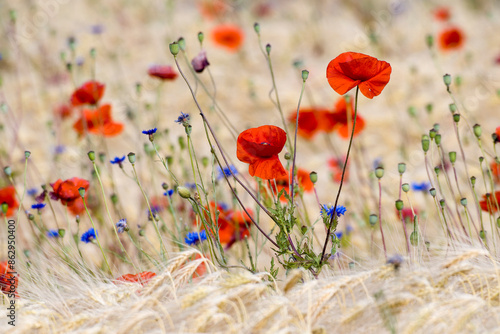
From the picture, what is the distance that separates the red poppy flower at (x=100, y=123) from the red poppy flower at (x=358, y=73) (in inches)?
47.4

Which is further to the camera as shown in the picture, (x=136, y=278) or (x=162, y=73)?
(x=162, y=73)

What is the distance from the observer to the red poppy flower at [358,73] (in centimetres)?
138

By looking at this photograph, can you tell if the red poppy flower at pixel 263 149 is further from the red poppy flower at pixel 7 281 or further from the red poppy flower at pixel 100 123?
the red poppy flower at pixel 100 123

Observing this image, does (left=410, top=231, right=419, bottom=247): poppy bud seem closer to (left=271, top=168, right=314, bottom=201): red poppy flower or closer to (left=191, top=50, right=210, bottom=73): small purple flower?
(left=271, top=168, right=314, bottom=201): red poppy flower

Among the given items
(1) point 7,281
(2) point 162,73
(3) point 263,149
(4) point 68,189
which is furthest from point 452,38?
(1) point 7,281

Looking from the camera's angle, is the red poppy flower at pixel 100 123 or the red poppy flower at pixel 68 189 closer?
the red poppy flower at pixel 68 189

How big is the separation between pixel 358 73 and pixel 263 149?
0.33m

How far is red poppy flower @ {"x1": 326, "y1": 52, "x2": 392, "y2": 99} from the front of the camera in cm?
138

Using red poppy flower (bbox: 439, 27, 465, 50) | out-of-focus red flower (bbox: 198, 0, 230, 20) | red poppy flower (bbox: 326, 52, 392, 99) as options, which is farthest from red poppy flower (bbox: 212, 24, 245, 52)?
red poppy flower (bbox: 326, 52, 392, 99)

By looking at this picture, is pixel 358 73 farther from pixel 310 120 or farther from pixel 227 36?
pixel 227 36

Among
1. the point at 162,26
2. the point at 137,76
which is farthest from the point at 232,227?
the point at 162,26

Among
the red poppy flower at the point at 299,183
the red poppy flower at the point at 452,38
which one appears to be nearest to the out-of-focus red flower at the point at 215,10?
the red poppy flower at the point at 452,38

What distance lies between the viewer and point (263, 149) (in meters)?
1.41

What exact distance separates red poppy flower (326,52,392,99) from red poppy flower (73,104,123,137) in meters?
1.20
